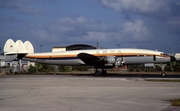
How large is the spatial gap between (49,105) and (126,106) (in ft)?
10.9

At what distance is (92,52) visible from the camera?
41094mm

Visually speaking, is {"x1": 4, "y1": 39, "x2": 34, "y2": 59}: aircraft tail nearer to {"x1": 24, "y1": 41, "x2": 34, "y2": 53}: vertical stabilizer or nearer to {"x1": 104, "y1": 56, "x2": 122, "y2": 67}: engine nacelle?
{"x1": 24, "y1": 41, "x2": 34, "y2": 53}: vertical stabilizer

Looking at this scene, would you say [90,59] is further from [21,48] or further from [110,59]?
[21,48]

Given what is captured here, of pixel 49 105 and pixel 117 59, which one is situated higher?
pixel 117 59

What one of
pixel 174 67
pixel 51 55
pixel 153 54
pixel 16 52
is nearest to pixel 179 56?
pixel 174 67

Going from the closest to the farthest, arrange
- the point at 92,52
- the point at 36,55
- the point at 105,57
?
the point at 105,57 → the point at 92,52 → the point at 36,55

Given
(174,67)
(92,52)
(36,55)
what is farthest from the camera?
(174,67)

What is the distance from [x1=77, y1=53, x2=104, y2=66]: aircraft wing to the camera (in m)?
38.1

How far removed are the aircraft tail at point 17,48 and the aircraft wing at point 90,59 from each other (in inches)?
489

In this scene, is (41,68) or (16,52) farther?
(41,68)

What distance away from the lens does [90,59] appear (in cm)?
3894

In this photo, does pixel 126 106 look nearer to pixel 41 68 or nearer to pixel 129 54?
pixel 129 54

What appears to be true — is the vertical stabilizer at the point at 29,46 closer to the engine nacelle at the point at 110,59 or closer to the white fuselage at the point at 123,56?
the white fuselage at the point at 123,56

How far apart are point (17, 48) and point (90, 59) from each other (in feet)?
51.6
